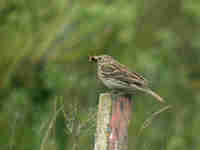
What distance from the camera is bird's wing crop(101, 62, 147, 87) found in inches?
233

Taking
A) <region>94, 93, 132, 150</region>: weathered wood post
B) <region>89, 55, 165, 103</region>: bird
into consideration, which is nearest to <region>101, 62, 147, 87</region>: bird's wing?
<region>89, 55, 165, 103</region>: bird

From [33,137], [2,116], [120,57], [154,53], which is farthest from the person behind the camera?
[154,53]

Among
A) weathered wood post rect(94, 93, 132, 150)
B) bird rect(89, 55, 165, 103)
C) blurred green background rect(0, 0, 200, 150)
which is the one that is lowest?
weathered wood post rect(94, 93, 132, 150)

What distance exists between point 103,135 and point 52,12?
627cm

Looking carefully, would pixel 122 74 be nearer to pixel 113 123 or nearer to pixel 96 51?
pixel 113 123

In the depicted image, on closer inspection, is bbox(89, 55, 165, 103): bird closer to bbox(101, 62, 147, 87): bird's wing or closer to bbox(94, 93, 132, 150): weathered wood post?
bbox(101, 62, 147, 87): bird's wing

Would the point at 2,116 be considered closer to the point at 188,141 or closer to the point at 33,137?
the point at 33,137

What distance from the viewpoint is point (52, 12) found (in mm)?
11180

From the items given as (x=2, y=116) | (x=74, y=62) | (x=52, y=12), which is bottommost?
(x=2, y=116)

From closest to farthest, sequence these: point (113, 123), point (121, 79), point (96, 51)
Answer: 1. point (113, 123)
2. point (121, 79)
3. point (96, 51)

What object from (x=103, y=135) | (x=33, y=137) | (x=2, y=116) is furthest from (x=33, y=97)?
(x=103, y=135)

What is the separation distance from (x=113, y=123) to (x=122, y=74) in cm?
103

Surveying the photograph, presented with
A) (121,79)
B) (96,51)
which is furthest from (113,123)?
(96,51)

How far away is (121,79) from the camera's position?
607cm
